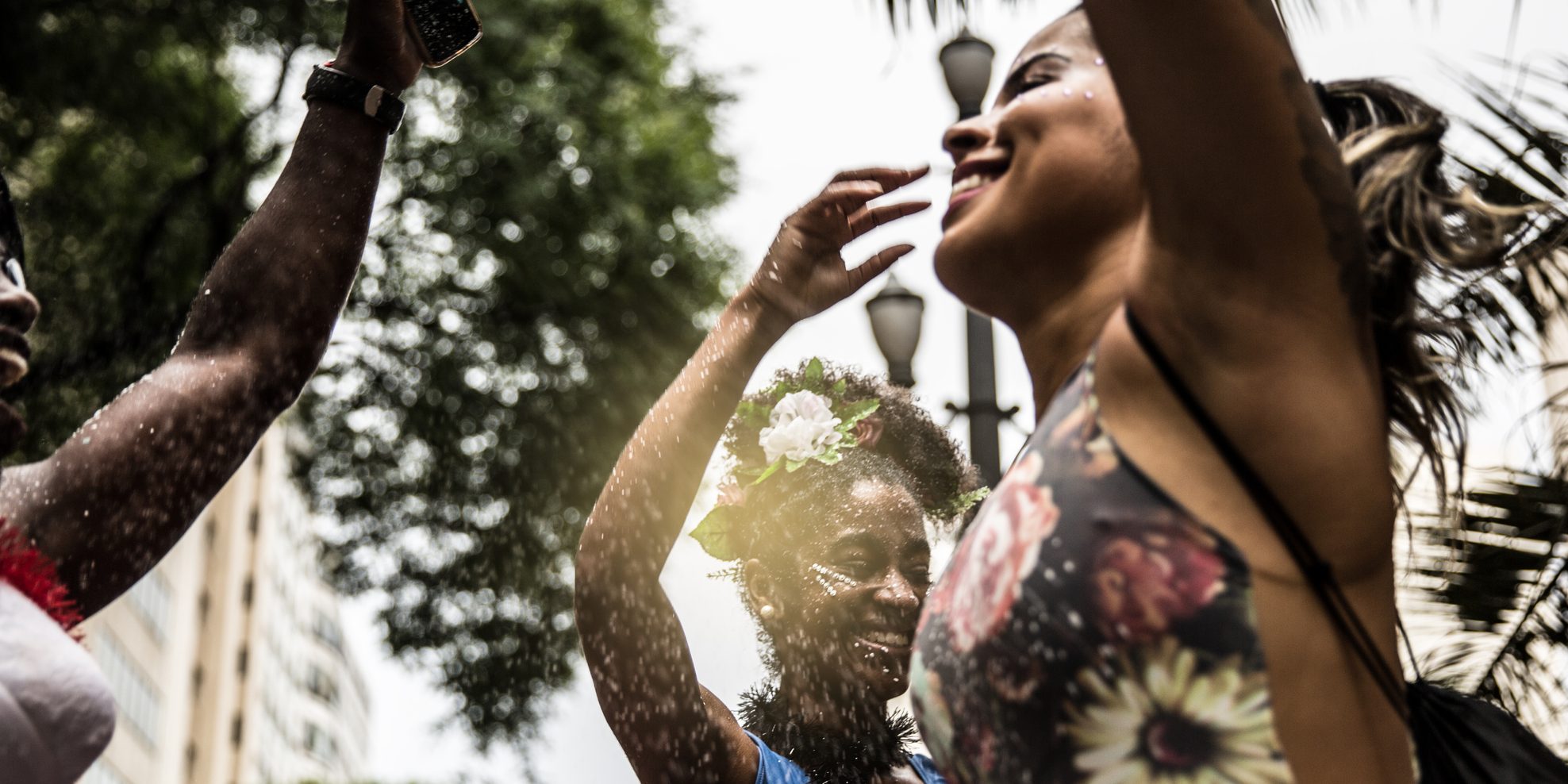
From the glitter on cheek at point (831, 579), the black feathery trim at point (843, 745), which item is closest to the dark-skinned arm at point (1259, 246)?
the black feathery trim at point (843, 745)

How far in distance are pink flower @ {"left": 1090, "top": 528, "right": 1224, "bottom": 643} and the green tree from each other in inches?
440

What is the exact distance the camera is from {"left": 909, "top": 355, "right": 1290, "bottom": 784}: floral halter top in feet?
4.44

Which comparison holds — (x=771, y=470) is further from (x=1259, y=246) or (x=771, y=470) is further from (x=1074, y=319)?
(x=1259, y=246)

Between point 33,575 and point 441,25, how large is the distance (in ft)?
3.95

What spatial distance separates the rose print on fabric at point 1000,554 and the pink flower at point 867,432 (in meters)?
1.95

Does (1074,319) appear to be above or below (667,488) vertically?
below

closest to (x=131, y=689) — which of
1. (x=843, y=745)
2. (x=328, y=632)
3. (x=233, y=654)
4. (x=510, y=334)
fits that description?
(x=233, y=654)

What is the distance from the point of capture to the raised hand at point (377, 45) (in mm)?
2562

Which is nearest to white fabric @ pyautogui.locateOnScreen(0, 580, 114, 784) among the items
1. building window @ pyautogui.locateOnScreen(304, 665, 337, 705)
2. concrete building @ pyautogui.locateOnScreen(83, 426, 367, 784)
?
concrete building @ pyautogui.locateOnScreen(83, 426, 367, 784)

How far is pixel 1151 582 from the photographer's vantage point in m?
1.38

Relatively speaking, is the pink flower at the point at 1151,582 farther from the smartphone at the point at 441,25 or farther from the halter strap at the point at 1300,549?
the smartphone at the point at 441,25

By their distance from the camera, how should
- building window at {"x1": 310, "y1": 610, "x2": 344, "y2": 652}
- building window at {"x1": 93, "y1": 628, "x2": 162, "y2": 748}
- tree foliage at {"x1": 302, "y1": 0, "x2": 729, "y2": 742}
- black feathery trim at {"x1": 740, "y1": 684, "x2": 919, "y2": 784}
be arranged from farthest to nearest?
building window at {"x1": 310, "y1": 610, "x2": 344, "y2": 652}, building window at {"x1": 93, "y1": 628, "x2": 162, "y2": 748}, tree foliage at {"x1": 302, "y1": 0, "x2": 729, "y2": 742}, black feathery trim at {"x1": 740, "y1": 684, "x2": 919, "y2": 784}

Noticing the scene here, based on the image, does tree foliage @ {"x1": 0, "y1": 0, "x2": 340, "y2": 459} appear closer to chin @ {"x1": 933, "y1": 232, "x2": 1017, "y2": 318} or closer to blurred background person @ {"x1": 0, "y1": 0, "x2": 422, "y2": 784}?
blurred background person @ {"x1": 0, "y1": 0, "x2": 422, "y2": 784}

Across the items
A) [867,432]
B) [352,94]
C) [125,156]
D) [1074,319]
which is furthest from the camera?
[125,156]
